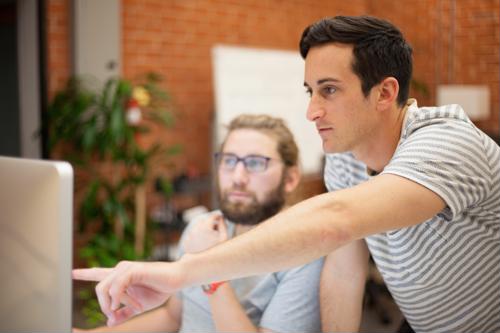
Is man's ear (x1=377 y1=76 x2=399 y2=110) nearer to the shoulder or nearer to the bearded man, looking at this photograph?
the shoulder

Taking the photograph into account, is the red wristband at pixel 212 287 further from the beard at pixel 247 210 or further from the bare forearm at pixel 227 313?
the beard at pixel 247 210

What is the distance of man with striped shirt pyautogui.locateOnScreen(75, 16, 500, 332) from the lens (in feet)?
3.27

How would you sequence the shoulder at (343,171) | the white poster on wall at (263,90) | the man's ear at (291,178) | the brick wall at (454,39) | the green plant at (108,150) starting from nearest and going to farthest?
the shoulder at (343,171) → the man's ear at (291,178) → the brick wall at (454,39) → the green plant at (108,150) → the white poster on wall at (263,90)

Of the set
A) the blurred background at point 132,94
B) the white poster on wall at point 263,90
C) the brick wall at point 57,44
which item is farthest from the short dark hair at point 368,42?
the brick wall at point 57,44

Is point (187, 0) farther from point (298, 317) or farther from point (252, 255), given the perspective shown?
point (252, 255)

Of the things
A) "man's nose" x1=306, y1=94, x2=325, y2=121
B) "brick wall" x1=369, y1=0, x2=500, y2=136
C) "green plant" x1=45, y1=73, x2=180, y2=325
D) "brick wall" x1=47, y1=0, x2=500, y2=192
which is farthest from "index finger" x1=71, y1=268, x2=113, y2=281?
"green plant" x1=45, y1=73, x2=180, y2=325

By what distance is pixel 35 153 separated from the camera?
13.8 ft

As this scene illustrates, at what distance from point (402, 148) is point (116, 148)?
307 centimetres

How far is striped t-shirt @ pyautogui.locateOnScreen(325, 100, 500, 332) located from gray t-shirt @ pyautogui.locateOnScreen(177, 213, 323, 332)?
0.65ft

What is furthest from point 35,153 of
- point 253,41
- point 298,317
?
point 298,317

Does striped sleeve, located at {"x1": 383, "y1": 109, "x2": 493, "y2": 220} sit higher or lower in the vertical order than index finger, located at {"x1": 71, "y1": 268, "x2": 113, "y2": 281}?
higher

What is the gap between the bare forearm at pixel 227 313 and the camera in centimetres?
149

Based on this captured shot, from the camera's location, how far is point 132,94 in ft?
13.5

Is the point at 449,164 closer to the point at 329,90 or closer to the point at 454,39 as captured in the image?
the point at 329,90
